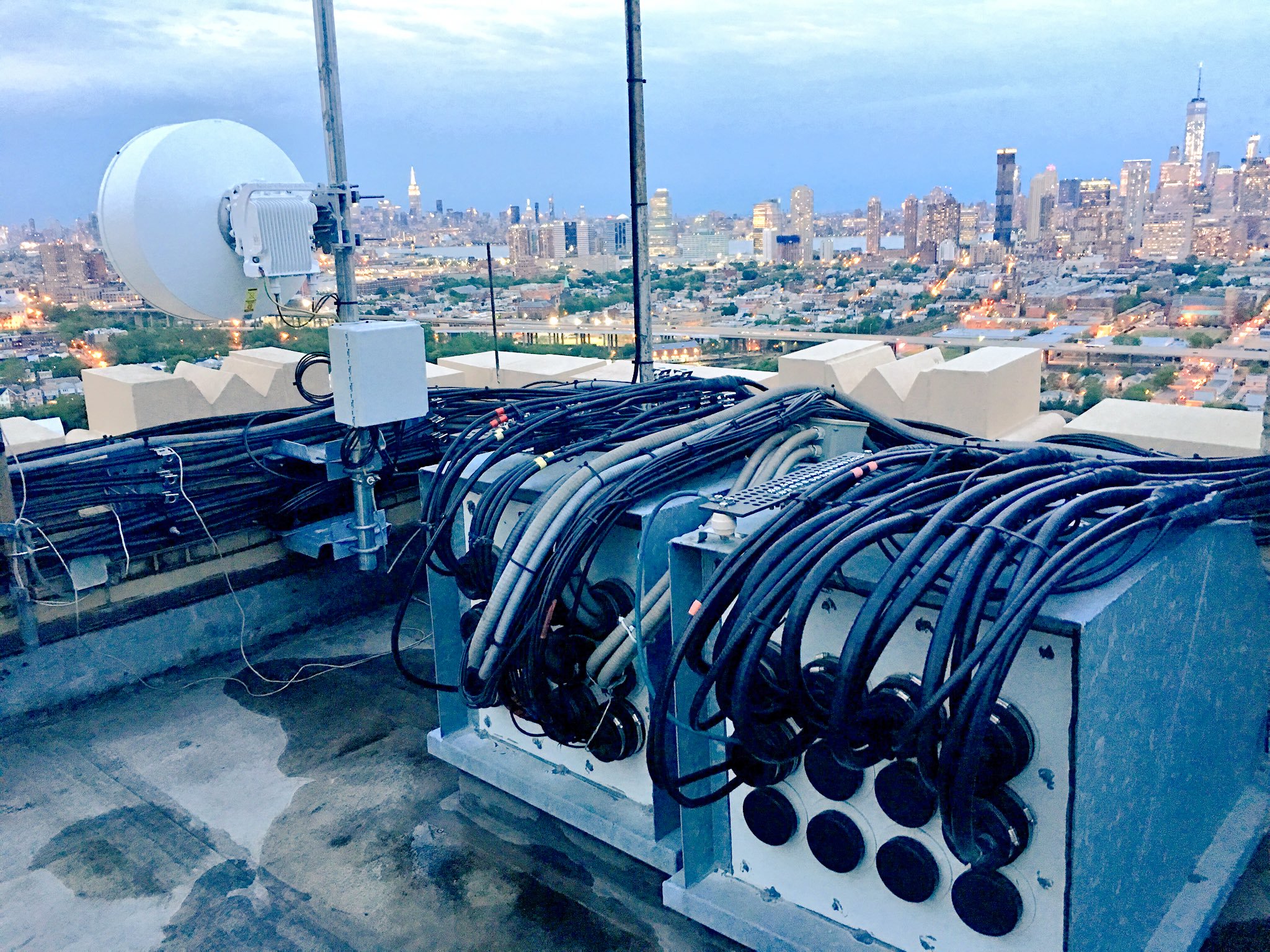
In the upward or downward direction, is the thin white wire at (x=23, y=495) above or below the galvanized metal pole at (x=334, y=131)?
below

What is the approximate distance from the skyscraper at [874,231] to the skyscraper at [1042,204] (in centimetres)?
249

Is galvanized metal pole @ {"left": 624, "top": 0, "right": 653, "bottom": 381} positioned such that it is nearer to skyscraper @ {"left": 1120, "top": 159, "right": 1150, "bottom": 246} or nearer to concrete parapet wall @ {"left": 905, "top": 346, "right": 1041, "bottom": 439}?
concrete parapet wall @ {"left": 905, "top": 346, "right": 1041, "bottom": 439}

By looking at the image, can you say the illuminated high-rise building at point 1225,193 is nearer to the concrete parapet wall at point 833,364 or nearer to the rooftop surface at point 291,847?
the concrete parapet wall at point 833,364

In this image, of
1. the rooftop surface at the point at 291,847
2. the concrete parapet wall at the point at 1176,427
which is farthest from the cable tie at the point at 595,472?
the concrete parapet wall at the point at 1176,427

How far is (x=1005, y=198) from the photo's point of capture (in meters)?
14.2

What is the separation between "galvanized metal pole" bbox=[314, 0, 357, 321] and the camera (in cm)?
417

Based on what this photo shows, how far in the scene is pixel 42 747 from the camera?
4062 millimetres

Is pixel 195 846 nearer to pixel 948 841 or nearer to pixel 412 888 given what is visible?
pixel 412 888

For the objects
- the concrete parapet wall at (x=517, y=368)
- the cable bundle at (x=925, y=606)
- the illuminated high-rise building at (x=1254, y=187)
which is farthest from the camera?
the illuminated high-rise building at (x=1254, y=187)

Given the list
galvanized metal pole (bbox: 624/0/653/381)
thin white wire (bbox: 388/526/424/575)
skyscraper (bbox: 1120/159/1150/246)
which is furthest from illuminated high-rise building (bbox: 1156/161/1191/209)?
thin white wire (bbox: 388/526/424/575)

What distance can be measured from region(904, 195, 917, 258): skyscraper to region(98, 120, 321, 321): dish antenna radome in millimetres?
11386

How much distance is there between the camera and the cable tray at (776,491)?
2.56 meters

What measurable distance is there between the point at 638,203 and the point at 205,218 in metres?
2.30

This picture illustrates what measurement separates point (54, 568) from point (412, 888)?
2460mm
